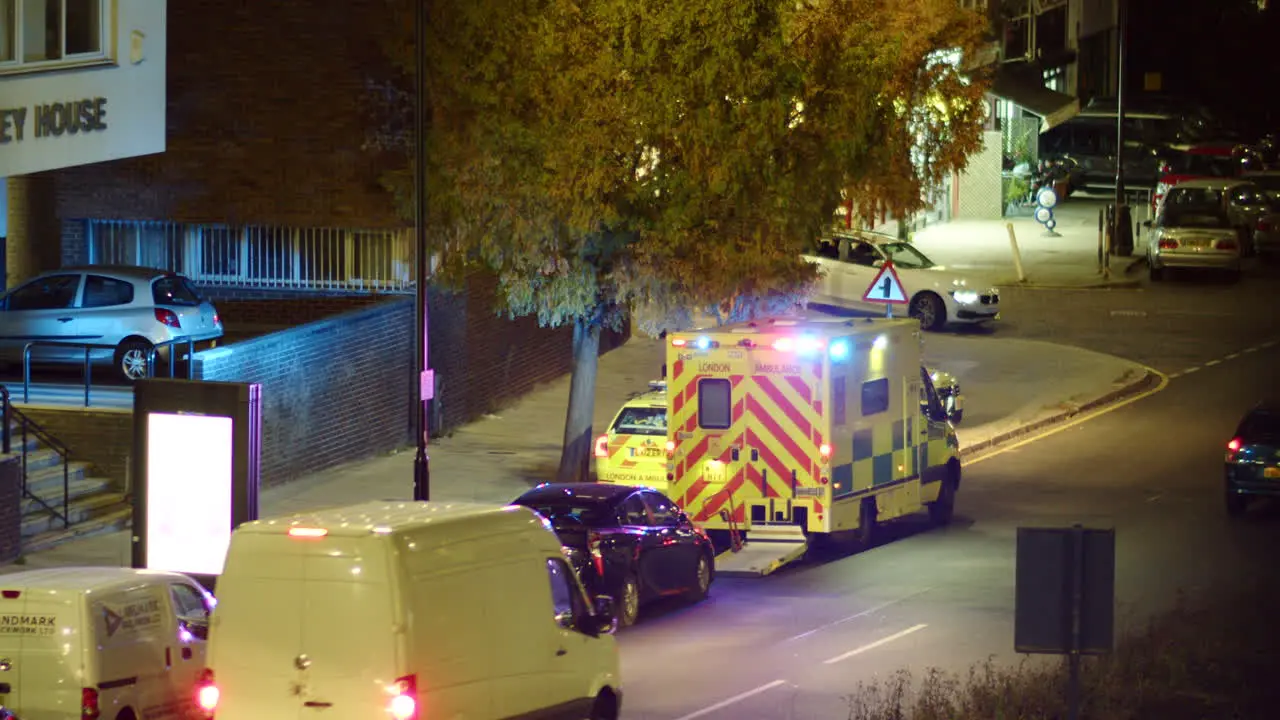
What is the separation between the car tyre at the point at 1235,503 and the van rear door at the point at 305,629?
Result: 1515cm

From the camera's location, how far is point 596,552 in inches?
741

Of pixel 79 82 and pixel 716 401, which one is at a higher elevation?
pixel 79 82

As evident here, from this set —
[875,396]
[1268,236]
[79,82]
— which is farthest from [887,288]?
[1268,236]

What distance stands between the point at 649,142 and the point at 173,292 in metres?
7.08

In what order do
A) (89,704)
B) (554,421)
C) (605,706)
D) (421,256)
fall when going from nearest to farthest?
1. (89,704)
2. (605,706)
3. (421,256)
4. (554,421)

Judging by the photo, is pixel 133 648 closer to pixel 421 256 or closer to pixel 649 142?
pixel 421 256

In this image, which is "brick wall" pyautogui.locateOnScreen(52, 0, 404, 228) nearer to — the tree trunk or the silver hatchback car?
the silver hatchback car

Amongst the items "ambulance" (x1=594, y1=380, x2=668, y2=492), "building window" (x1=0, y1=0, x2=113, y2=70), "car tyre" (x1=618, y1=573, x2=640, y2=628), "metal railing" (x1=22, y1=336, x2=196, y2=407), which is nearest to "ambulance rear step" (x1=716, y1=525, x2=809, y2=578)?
"ambulance" (x1=594, y1=380, x2=668, y2=492)

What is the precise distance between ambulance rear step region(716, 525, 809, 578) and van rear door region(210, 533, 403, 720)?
33.1 ft

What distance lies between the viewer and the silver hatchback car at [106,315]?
26.6 metres

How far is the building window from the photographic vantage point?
2328cm

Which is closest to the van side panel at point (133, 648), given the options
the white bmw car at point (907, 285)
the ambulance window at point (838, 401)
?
the ambulance window at point (838, 401)

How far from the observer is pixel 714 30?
23281 millimetres

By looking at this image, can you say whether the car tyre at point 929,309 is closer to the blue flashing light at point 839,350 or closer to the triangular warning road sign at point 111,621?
the blue flashing light at point 839,350
